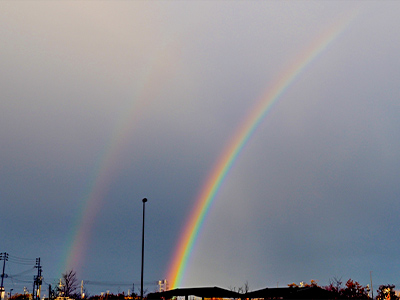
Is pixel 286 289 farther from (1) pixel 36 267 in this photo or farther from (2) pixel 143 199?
(1) pixel 36 267

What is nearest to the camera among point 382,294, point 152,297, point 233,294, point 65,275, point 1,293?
point 233,294

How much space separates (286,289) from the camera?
4038 centimetres

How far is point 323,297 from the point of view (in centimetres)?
3503

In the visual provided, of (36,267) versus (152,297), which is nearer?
(152,297)

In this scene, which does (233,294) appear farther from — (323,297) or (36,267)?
(36,267)

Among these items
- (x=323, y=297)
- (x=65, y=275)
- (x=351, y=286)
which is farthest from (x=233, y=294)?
(x=65, y=275)

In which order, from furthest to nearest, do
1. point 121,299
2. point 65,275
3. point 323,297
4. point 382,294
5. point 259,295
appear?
1. point 65,275
2. point 121,299
3. point 382,294
4. point 259,295
5. point 323,297

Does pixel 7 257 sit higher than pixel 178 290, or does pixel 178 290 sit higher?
pixel 7 257

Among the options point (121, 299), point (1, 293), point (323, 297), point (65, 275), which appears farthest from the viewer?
point (65, 275)

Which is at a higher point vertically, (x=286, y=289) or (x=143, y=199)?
(x=143, y=199)

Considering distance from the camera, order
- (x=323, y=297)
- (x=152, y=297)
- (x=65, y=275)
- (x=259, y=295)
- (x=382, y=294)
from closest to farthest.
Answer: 1. (x=323, y=297)
2. (x=259, y=295)
3. (x=152, y=297)
4. (x=382, y=294)
5. (x=65, y=275)

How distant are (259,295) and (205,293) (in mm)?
4907

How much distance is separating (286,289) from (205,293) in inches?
277

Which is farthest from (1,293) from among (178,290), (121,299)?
(178,290)
